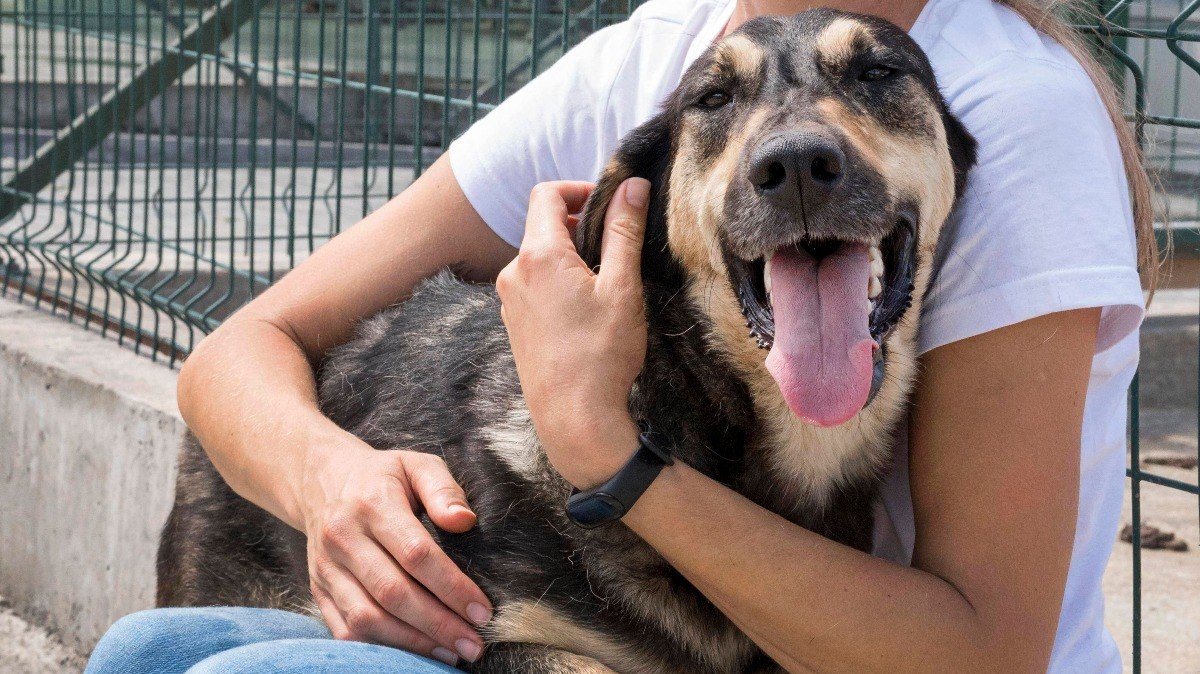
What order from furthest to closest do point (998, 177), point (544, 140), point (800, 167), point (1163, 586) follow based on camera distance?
1. point (1163, 586)
2. point (544, 140)
3. point (998, 177)
4. point (800, 167)

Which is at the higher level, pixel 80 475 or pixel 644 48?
pixel 644 48

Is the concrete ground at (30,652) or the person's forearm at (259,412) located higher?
the person's forearm at (259,412)

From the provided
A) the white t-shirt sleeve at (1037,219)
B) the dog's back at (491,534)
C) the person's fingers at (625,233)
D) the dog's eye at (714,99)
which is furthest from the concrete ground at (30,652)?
the white t-shirt sleeve at (1037,219)

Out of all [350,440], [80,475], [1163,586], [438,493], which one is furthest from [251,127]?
[1163,586]

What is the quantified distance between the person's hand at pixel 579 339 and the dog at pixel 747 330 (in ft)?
0.47

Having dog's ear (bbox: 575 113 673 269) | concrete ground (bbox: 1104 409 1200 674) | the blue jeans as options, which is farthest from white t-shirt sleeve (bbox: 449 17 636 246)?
concrete ground (bbox: 1104 409 1200 674)

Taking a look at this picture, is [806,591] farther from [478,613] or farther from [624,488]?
[478,613]

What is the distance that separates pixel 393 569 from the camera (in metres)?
2.07

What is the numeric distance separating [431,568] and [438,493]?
135 millimetres

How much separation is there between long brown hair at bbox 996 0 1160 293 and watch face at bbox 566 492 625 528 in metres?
1.03

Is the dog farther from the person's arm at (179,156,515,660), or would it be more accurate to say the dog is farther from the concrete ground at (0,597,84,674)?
the concrete ground at (0,597,84,674)

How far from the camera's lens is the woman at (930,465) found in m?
1.94

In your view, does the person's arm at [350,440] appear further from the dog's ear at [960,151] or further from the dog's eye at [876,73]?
the dog's ear at [960,151]

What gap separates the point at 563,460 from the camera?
2031mm
